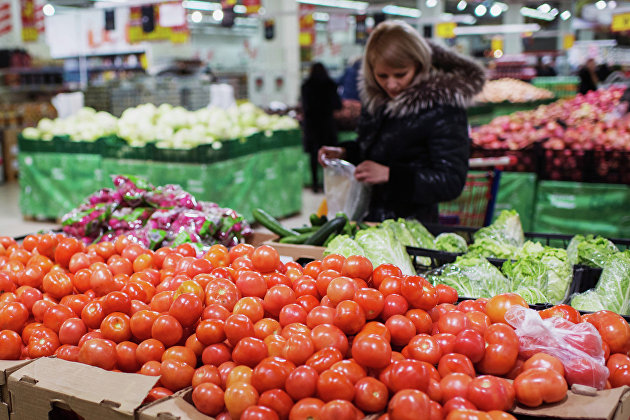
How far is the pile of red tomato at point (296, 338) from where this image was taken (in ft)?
4.42

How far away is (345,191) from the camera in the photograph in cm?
348

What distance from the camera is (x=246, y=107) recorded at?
7727 millimetres

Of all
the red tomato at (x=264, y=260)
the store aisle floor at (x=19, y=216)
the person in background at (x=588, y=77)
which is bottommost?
the store aisle floor at (x=19, y=216)

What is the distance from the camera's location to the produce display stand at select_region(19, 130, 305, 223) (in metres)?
6.07

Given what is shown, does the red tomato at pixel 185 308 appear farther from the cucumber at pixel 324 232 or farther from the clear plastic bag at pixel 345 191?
the clear plastic bag at pixel 345 191

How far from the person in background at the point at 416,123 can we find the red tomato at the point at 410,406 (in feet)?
6.32

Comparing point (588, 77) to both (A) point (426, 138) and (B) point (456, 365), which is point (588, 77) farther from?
(B) point (456, 365)

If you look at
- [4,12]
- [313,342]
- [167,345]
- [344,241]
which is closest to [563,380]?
[313,342]

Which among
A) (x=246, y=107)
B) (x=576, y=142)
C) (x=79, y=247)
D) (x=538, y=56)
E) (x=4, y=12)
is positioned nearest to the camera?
(x=79, y=247)

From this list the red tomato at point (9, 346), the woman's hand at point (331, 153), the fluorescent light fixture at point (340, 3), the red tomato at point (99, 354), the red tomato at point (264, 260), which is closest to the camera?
the red tomato at point (99, 354)

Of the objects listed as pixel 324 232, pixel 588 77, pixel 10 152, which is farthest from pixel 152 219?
pixel 588 77

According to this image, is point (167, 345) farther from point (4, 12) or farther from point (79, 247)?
point (4, 12)

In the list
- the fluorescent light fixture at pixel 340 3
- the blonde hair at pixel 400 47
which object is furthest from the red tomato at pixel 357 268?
the fluorescent light fixture at pixel 340 3

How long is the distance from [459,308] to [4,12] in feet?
44.1
